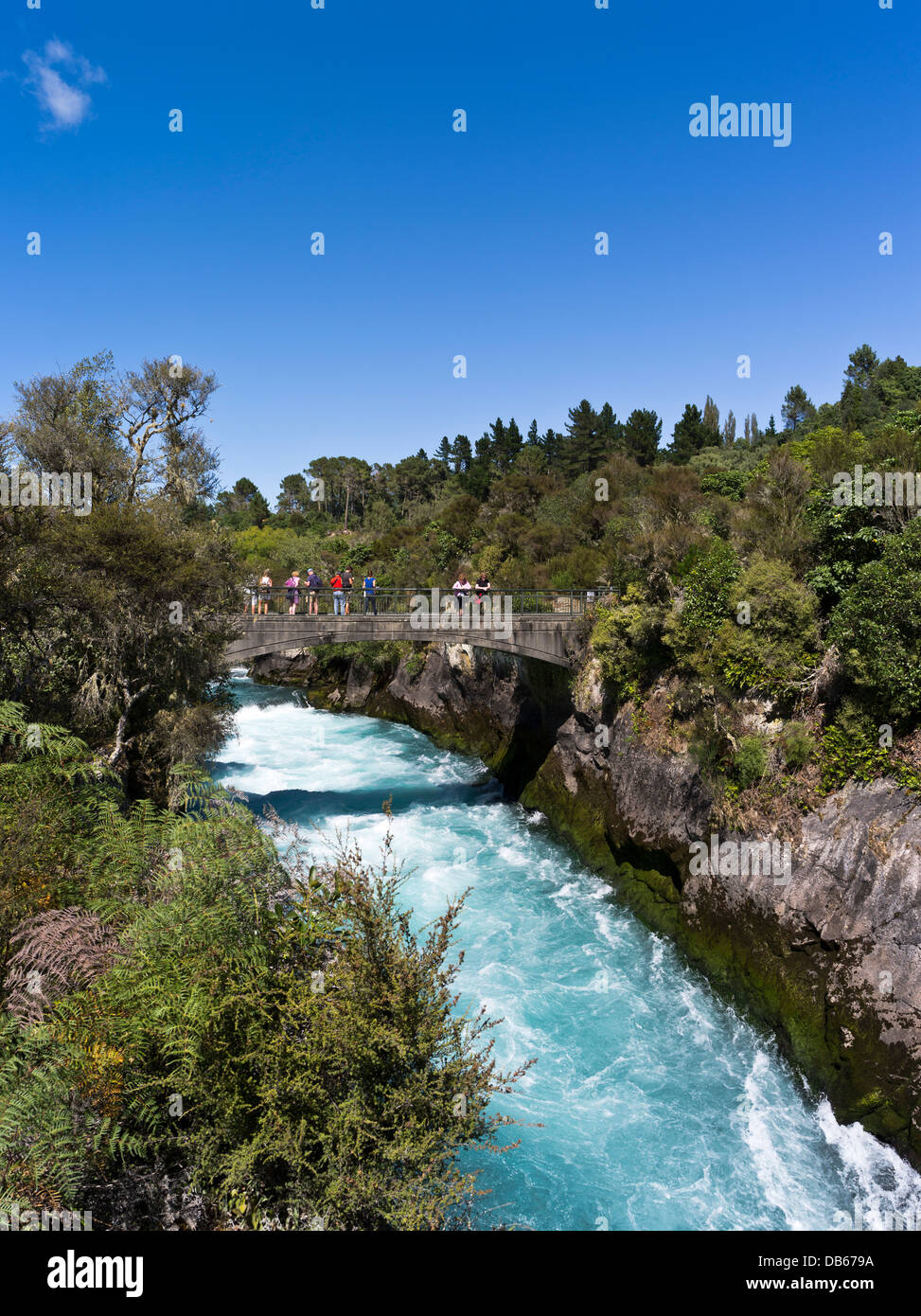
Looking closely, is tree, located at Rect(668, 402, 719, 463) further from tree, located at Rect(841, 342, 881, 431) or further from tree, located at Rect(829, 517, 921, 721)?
tree, located at Rect(829, 517, 921, 721)

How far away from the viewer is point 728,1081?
12.9 m

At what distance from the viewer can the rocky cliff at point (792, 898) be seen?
11422 mm

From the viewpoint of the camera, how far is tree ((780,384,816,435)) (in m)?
82.6

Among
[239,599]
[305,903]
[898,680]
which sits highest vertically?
[239,599]

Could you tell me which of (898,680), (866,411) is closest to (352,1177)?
(898,680)

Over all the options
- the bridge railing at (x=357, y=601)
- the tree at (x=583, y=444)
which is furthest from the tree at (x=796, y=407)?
the bridge railing at (x=357, y=601)

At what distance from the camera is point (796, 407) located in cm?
8306

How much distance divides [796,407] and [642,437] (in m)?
24.6

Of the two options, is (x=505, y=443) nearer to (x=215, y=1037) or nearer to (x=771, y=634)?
(x=771, y=634)

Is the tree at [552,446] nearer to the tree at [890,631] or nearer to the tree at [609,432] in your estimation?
the tree at [609,432]

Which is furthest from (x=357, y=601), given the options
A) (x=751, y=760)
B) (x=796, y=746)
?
(x=796, y=746)

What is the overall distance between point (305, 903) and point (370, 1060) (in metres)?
2.12

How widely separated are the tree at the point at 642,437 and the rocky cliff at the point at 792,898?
53.9 metres

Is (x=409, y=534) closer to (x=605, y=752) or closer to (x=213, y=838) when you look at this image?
(x=605, y=752)
